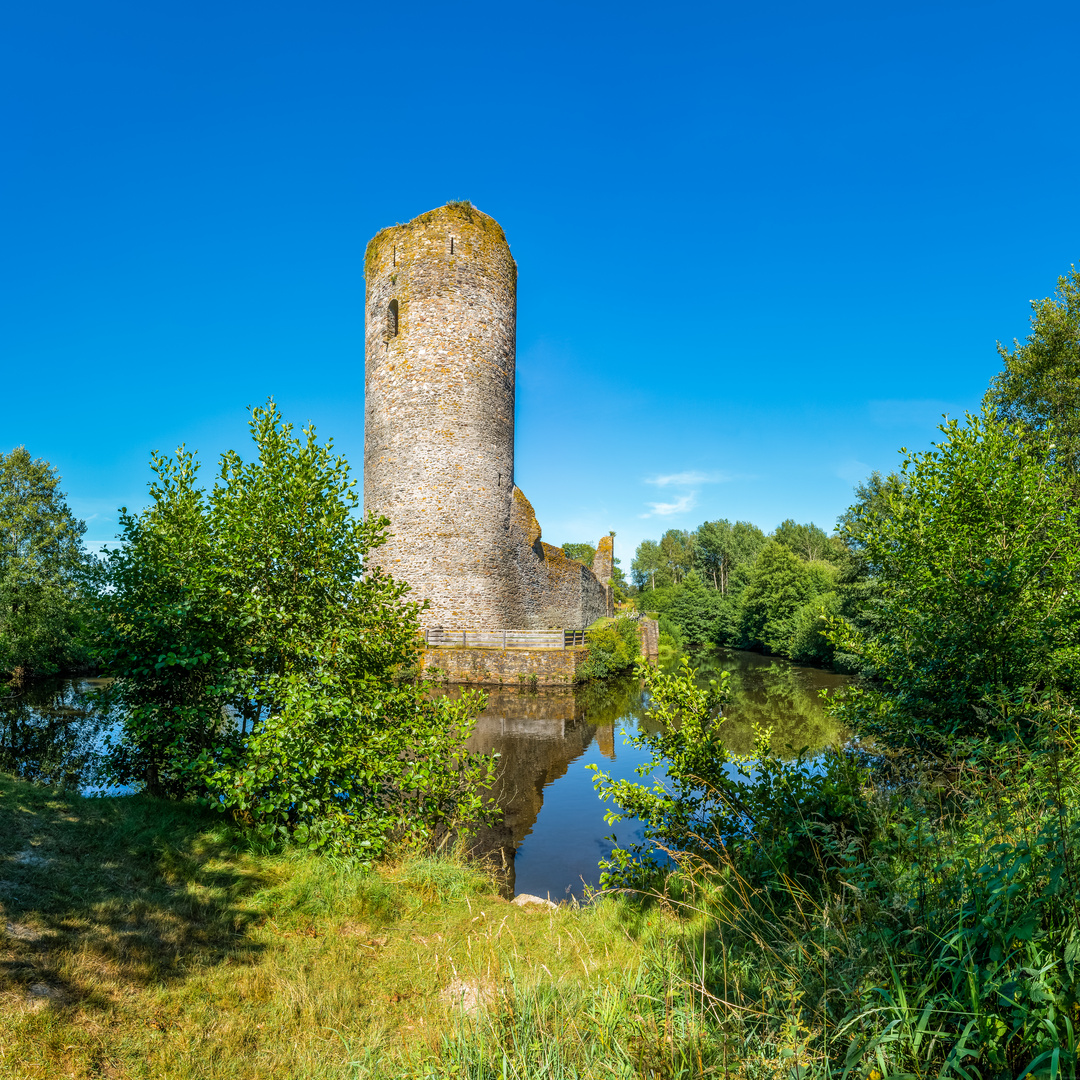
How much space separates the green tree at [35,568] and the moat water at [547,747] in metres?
1.18

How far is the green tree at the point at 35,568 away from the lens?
56.2 feet

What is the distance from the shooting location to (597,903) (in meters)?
4.91

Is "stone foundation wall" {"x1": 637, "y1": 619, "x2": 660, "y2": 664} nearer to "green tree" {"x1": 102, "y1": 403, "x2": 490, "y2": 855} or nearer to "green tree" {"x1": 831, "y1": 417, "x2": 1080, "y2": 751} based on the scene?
"green tree" {"x1": 831, "y1": 417, "x2": 1080, "y2": 751}

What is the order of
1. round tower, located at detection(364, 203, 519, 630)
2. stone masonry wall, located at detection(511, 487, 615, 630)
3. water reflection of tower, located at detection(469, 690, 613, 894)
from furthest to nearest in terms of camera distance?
stone masonry wall, located at detection(511, 487, 615, 630)
round tower, located at detection(364, 203, 519, 630)
water reflection of tower, located at detection(469, 690, 613, 894)

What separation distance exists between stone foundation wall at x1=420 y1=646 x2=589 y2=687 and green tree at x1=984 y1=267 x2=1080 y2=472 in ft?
42.9

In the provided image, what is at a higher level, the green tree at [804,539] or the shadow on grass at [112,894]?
the green tree at [804,539]

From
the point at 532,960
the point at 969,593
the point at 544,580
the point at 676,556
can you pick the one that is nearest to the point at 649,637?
the point at 544,580

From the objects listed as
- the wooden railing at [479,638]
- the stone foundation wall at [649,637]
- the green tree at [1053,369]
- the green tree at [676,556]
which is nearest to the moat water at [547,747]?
the wooden railing at [479,638]

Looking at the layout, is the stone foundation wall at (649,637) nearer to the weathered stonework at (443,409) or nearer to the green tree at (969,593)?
the weathered stonework at (443,409)

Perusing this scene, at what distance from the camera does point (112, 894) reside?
384 cm

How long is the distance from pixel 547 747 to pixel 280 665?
6.33 m

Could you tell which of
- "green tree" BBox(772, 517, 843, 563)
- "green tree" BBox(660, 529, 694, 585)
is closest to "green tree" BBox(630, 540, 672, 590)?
"green tree" BBox(660, 529, 694, 585)

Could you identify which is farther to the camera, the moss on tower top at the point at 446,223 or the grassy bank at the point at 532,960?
the moss on tower top at the point at 446,223

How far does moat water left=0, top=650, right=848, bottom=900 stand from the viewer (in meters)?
6.55
